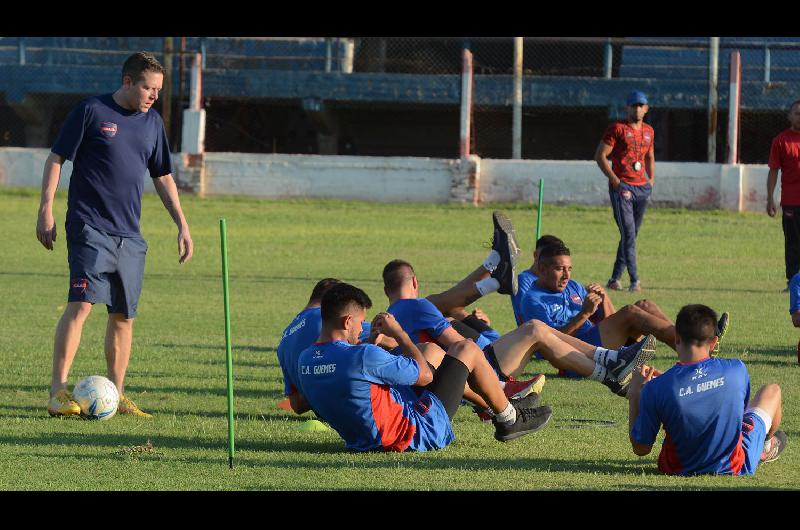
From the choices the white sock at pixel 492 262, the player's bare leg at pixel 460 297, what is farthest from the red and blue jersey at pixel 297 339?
the white sock at pixel 492 262

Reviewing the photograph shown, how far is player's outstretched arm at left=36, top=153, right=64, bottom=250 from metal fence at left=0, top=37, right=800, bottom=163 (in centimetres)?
1923

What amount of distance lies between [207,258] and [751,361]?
32.1ft

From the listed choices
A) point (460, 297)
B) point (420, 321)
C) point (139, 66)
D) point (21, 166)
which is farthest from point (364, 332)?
point (21, 166)

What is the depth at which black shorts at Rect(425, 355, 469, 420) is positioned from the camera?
25.2 feet

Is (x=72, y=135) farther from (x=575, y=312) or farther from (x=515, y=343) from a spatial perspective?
(x=575, y=312)

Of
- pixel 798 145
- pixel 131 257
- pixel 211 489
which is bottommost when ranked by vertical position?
pixel 211 489

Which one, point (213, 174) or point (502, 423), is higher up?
point (213, 174)

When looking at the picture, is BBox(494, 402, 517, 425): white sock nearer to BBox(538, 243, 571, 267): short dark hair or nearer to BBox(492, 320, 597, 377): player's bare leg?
BBox(492, 320, 597, 377): player's bare leg

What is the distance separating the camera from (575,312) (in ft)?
34.3

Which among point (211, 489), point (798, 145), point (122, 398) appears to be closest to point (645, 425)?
point (211, 489)

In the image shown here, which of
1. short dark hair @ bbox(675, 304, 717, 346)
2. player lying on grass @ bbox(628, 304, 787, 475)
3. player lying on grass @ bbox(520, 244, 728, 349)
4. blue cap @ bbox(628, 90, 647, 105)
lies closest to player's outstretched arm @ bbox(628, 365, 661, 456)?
player lying on grass @ bbox(628, 304, 787, 475)

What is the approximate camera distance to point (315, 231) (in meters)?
22.3

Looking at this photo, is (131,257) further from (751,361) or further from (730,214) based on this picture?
(730,214)

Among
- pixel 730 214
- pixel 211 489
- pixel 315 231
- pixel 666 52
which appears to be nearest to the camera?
pixel 211 489
